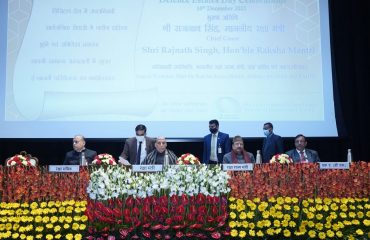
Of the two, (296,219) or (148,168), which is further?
(148,168)

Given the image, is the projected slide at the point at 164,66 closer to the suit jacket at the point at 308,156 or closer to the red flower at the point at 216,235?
the suit jacket at the point at 308,156

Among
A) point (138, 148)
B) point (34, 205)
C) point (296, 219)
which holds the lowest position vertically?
point (296, 219)

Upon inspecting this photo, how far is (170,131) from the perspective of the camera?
7.30 m

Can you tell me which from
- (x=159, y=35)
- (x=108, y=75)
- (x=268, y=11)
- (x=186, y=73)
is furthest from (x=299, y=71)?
(x=108, y=75)

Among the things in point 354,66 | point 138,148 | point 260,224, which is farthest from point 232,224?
point 354,66

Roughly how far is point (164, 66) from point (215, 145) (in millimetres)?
1424

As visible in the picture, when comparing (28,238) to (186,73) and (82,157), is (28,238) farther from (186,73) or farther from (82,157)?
(186,73)

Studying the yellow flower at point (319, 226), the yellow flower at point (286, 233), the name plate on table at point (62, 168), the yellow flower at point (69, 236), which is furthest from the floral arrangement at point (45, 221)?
the yellow flower at point (319, 226)

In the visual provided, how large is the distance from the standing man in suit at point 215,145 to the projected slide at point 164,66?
0.53 m

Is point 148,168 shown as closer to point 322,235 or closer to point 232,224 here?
point 232,224

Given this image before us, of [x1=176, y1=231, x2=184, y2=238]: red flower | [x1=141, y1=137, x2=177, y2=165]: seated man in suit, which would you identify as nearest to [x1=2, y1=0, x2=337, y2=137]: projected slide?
[x1=141, y1=137, x2=177, y2=165]: seated man in suit

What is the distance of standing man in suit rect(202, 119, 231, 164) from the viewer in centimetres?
671

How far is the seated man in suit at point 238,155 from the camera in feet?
18.9

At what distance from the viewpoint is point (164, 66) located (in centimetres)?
736
